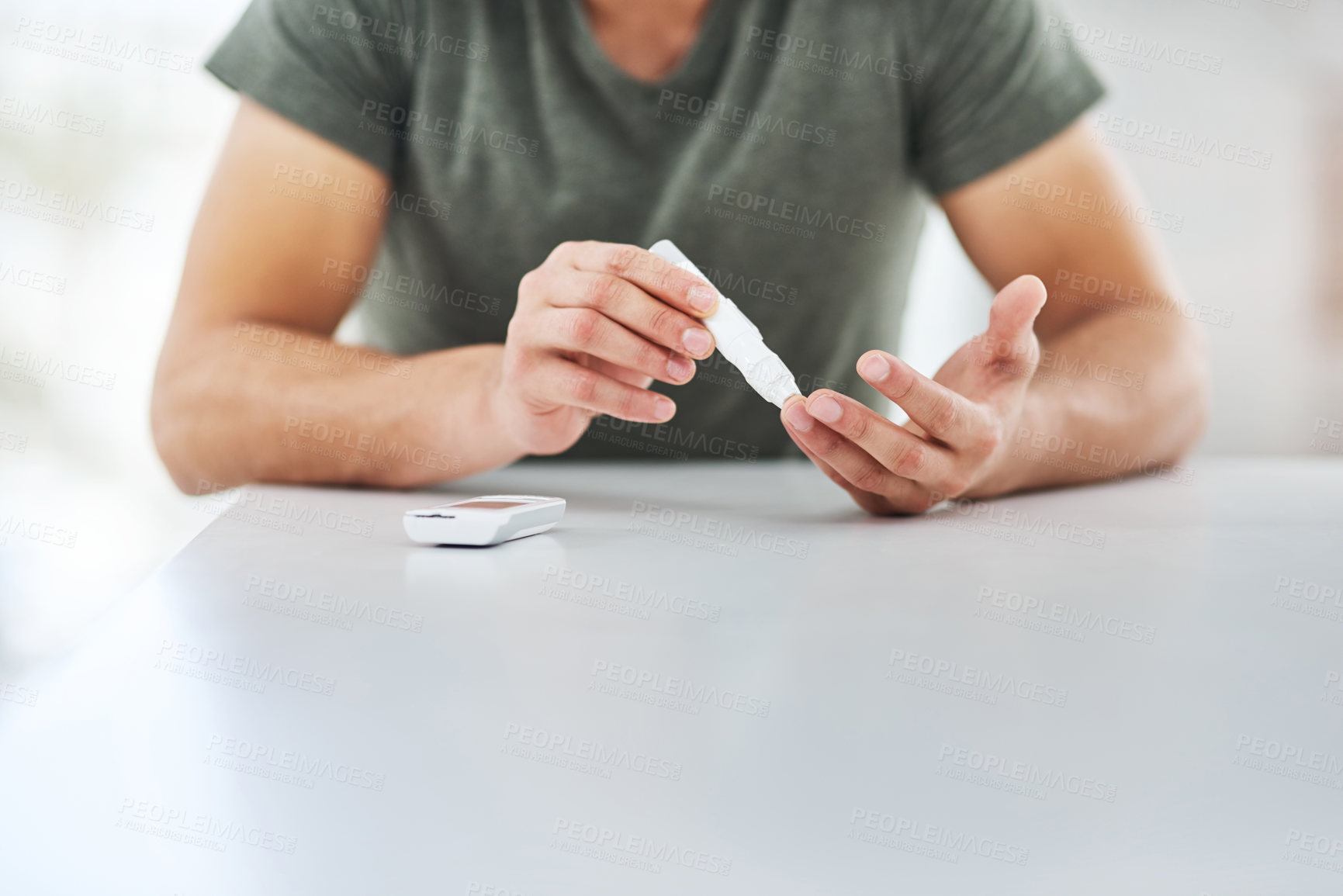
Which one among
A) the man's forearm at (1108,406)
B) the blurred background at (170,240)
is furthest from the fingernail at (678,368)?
the blurred background at (170,240)

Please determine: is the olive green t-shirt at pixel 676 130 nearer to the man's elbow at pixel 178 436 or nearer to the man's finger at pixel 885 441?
the man's elbow at pixel 178 436

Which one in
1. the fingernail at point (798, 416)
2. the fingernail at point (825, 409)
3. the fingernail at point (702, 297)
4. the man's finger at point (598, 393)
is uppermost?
the fingernail at point (702, 297)

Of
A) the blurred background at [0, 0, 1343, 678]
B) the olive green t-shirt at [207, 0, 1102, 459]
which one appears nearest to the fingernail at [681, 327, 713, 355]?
the olive green t-shirt at [207, 0, 1102, 459]

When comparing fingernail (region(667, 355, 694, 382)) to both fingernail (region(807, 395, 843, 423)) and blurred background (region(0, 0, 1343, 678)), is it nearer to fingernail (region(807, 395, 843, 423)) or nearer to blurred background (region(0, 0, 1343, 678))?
fingernail (region(807, 395, 843, 423))

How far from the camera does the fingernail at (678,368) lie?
0.56 metres

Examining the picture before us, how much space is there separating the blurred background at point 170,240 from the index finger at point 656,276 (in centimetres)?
131

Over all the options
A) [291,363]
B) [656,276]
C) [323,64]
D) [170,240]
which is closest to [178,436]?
[291,363]

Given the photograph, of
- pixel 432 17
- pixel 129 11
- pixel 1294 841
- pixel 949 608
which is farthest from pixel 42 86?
pixel 1294 841

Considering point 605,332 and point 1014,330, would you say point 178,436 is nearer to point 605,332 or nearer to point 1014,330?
point 605,332

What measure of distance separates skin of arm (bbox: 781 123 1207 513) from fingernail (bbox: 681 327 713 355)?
0.06 metres

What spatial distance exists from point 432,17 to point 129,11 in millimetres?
1366

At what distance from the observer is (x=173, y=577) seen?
45cm

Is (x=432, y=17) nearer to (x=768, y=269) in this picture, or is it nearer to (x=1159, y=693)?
(x=768, y=269)

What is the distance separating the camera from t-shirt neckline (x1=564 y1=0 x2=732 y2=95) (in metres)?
0.88
